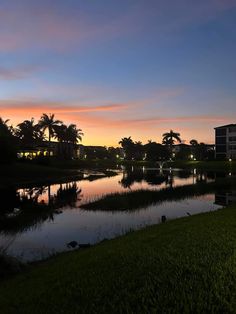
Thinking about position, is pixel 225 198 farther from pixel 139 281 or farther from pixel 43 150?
pixel 43 150

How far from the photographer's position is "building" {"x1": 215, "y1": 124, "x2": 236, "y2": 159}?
14700cm

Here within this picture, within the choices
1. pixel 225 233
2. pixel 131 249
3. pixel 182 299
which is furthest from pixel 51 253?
pixel 182 299

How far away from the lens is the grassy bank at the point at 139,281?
7875 mm

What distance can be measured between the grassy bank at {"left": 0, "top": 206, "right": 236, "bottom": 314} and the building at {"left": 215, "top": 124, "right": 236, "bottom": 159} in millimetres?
139082

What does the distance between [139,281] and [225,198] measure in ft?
106

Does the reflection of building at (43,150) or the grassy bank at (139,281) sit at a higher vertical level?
the reflection of building at (43,150)

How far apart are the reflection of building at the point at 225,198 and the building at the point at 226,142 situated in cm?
10634

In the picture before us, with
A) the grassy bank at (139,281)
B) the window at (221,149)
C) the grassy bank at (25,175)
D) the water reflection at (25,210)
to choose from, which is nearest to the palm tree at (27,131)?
the grassy bank at (25,175)

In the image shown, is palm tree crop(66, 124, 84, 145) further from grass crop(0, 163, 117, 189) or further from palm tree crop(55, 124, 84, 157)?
grass crop(0, 163, 117, 189)

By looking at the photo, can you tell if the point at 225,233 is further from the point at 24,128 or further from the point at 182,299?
the point at 24,128

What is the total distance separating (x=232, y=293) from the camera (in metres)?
7.90

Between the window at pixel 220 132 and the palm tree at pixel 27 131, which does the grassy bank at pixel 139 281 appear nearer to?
the palm tree at pixel 27 131

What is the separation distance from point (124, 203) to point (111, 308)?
88.9 feet

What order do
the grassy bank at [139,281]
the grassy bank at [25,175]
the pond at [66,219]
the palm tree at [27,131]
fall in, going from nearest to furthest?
the grassy bank at [139,281], the pond at [66,219], the grassy bank at [25,175], the palm tree at [27,131]
